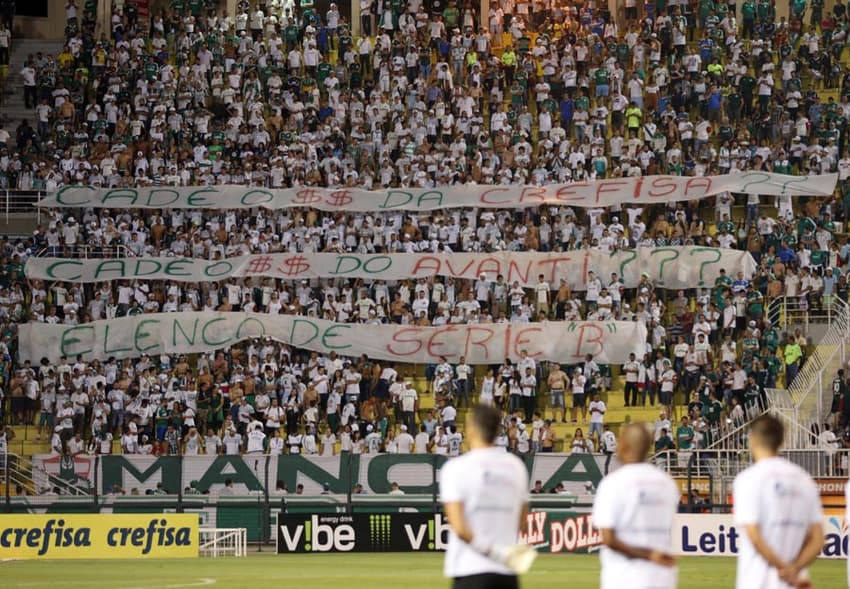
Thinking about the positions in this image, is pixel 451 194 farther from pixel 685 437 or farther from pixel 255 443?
pixel 685 437

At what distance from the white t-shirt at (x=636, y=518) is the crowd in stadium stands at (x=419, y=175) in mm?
22615

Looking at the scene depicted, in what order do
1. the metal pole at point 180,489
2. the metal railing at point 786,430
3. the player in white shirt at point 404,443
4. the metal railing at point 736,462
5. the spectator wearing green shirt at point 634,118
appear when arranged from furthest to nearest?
the spectator wearing green shirt at point 634,118 < the player in white shirt at point 404,443 < the metal railing at point 786,430 < the metal pole at point 180,489 < the metal railing at point 736,462

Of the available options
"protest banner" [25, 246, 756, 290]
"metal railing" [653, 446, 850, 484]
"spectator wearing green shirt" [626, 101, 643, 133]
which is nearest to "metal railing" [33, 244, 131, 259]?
"protest banner" [25, 246, 756, 290]

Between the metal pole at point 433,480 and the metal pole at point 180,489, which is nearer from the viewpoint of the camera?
the metal pole at point 433,480

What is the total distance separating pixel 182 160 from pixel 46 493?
1341 cm

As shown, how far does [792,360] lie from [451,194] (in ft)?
32.8

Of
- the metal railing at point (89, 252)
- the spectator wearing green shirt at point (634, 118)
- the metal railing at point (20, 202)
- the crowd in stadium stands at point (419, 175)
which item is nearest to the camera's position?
the crowd in stadium stands at point (419, 175)

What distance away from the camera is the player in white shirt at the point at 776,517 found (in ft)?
28.4

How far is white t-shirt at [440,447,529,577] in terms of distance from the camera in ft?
27.9

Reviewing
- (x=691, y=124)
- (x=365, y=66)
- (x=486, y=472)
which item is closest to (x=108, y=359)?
(x=365, y=66)

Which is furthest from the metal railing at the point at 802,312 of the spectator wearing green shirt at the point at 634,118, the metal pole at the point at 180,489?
the metal pole at the point at 180,489

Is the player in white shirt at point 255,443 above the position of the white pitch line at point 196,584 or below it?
above

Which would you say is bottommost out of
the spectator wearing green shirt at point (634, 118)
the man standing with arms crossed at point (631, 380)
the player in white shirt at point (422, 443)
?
the player in white shirt at point (422, 443)

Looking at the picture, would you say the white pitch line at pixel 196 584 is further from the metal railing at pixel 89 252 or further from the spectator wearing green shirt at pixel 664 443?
the metal railing at pixel 89 252
